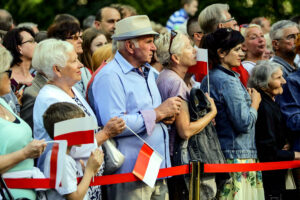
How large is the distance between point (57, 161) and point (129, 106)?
1.31 meters

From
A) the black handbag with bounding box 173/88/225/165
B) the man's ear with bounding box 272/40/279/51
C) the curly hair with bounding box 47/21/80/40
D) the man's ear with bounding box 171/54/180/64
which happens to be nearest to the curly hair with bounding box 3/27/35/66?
the curly hair with bounding box 47/21/80/40

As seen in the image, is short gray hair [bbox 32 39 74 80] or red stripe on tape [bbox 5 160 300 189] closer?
red stripe on tape [bbox 5 160 300 189]

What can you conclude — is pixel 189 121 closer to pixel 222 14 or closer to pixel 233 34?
pixel 233 34

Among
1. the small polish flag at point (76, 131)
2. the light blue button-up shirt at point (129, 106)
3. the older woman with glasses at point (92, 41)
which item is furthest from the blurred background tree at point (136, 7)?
the small polish flag at point (76, 131)

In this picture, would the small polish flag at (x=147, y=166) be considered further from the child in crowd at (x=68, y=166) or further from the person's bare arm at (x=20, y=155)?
the person's bare arm at (x=20, y=155)

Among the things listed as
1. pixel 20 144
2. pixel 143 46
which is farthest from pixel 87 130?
pixel 143 46

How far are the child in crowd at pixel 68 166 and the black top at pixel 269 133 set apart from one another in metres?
2.59

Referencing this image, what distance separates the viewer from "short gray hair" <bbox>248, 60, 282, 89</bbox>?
309 inches

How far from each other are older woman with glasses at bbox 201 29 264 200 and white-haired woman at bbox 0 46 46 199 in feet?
7.75

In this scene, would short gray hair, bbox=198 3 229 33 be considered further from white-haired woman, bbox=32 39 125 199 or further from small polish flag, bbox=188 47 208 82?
white-haired woman, bbox=32 39 125 199

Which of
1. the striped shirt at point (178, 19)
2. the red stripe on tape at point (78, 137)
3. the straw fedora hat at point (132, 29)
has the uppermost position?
the striped shirt at point (178, 19)

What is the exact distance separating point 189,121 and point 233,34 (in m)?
1.23

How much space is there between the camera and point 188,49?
7141 millimetres

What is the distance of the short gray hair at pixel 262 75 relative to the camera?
7.85 m
